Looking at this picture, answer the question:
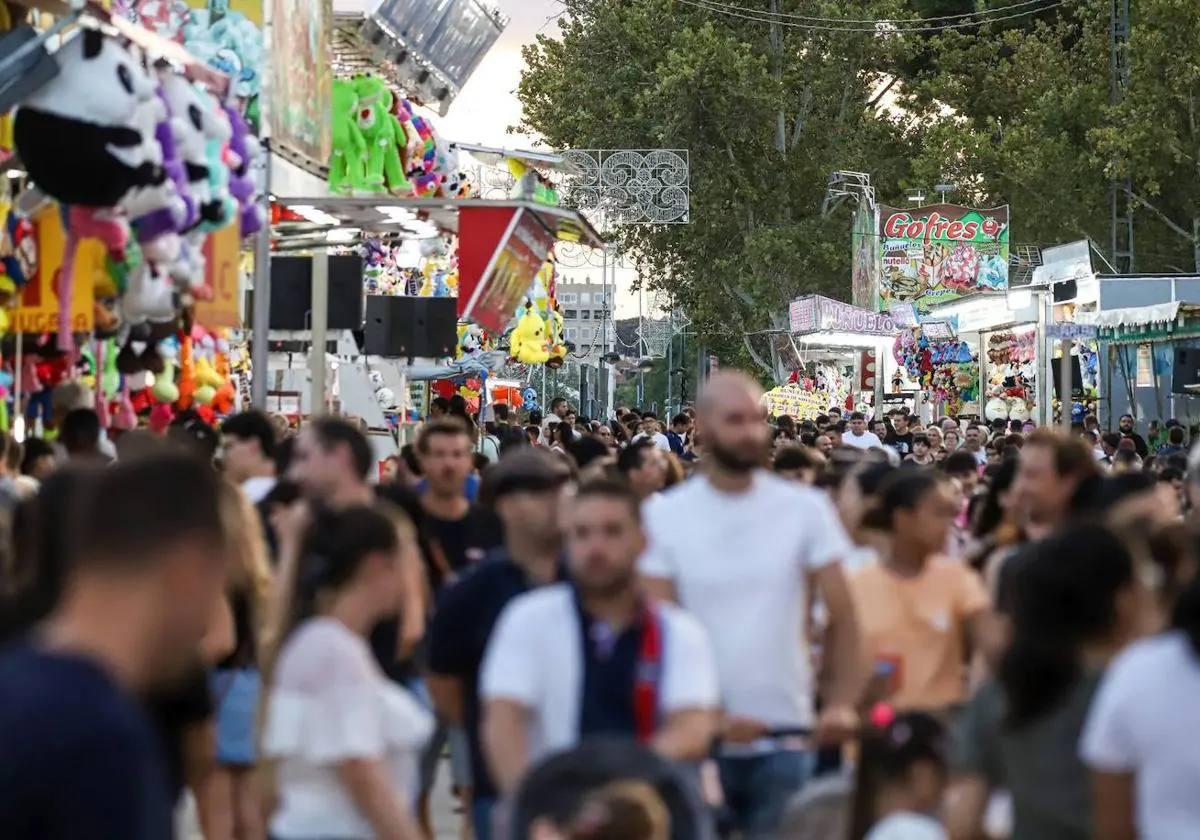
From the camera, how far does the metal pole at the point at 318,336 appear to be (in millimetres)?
15227

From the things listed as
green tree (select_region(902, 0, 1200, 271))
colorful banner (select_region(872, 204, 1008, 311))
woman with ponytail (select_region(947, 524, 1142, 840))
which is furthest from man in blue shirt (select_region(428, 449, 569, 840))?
colorful banner (select_region(872, 204, 1008, 311))

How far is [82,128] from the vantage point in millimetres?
10891

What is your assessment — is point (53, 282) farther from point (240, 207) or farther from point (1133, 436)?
point (1133, 436)

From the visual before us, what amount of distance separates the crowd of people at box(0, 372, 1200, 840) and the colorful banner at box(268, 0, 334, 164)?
1109 cm

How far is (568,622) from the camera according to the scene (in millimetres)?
5332

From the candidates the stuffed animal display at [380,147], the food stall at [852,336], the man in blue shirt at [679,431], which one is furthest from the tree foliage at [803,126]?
the stuffed animal display at [380,147]

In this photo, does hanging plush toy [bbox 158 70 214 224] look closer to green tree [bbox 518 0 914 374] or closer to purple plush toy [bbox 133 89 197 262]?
purple plush toy [bbox 133 89 197 262]

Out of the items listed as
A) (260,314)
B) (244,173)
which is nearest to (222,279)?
(260,314)

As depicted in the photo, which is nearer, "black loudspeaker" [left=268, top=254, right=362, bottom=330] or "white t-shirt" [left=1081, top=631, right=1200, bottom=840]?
"white t-shirt" [left=1081, top=631, right=1200, bottom=840]

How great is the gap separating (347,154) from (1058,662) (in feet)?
56.8

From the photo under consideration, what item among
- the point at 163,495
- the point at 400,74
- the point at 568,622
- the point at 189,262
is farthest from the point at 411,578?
the point at 400,74

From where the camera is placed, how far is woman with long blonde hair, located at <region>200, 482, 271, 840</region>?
23.3 feet

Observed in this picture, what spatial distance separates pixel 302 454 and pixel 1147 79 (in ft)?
141

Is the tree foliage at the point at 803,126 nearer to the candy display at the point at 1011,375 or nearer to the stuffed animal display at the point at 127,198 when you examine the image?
the candy display at the point at 1011,375
